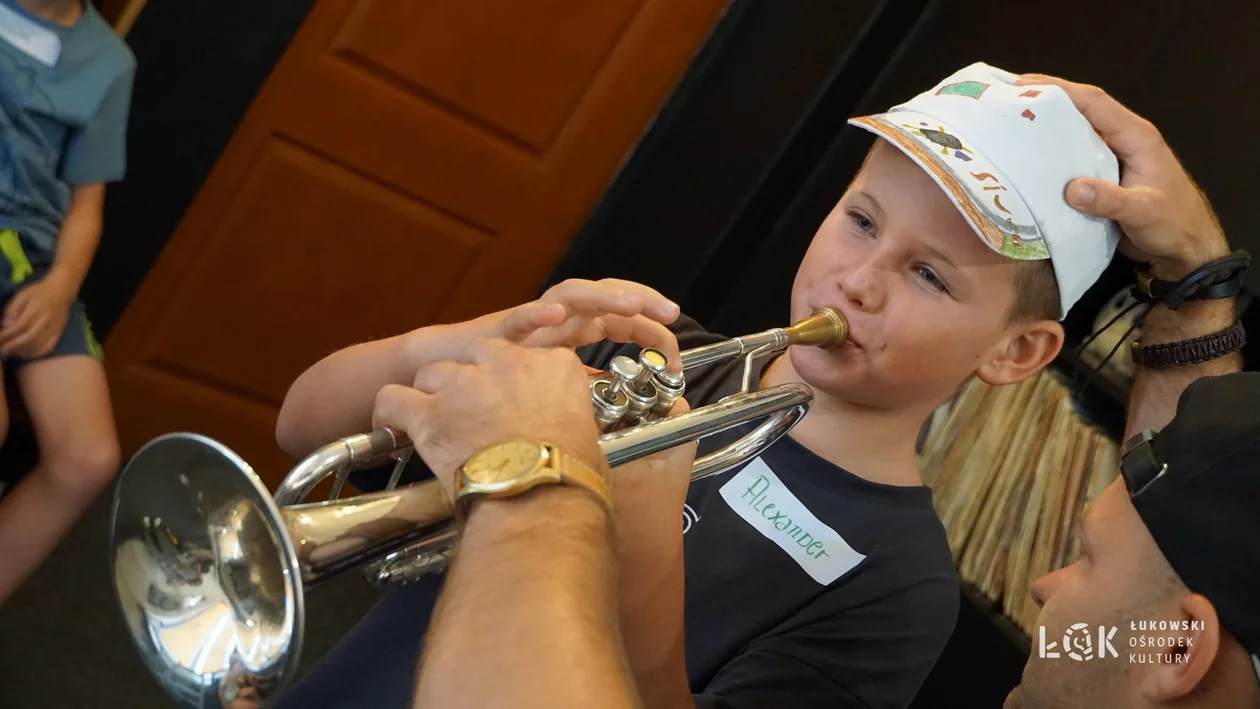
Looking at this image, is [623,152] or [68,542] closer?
[68,542]

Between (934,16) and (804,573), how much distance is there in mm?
1504

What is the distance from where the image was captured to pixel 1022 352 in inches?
48.3

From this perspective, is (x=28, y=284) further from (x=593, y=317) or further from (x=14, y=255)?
(x=593, y=317)

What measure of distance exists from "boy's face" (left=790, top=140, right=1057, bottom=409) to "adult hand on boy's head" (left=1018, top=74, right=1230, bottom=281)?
16cm

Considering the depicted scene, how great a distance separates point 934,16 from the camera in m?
2.10

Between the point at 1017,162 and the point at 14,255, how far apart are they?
153 cm

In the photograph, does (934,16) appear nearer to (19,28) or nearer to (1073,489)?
(1073,489)

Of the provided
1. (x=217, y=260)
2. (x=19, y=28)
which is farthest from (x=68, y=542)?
(x=19, y=28)

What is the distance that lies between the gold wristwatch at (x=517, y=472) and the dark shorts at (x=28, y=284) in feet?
4.05

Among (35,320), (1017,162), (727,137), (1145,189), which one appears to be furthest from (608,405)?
(727,137)

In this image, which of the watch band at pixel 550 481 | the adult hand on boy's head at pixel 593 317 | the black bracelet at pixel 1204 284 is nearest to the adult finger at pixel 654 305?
the adult hand on boy's head at pixel 593 317

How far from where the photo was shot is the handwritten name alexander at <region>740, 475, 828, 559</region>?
1.13 meters

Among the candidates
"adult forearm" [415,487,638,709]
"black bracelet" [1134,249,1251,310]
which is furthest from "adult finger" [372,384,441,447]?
"black bracelet" [1134,249,1251,310]

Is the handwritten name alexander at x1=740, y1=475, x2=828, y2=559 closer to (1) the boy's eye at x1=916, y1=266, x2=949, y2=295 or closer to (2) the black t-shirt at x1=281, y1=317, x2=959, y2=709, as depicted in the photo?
(2) the black t-shirt at x1=281, y1=317, x2=959, y2=709
